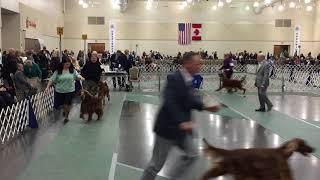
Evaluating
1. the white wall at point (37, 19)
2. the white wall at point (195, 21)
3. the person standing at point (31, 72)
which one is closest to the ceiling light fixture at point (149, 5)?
the white wall at point (195, 21)

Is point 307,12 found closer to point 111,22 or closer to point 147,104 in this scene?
point 111,22

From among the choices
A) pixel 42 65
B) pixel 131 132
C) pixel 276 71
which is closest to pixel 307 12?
pixel 276 71

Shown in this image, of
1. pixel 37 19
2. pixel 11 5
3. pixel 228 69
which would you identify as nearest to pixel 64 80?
pixel 228 69

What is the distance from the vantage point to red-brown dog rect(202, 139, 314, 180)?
447 cm

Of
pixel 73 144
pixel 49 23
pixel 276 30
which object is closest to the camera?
pixel 73 144

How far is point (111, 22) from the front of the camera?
122ft

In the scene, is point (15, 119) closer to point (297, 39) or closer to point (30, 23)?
point (30, 23)

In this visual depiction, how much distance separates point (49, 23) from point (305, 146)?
29.1m

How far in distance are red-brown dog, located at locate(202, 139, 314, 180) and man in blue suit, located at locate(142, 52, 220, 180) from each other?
294 mm

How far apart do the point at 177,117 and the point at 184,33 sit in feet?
107

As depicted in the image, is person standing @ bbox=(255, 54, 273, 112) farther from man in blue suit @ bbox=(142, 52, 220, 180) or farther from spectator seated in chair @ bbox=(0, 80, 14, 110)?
man in blue suit @ bbox=(142, 52, 220, 180)

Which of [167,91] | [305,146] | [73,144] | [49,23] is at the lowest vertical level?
[73,144]

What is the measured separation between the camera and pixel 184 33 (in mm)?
36344

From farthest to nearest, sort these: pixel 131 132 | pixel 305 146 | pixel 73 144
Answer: pixel 131 132 → pixel 73 144 → pixel 305 146
